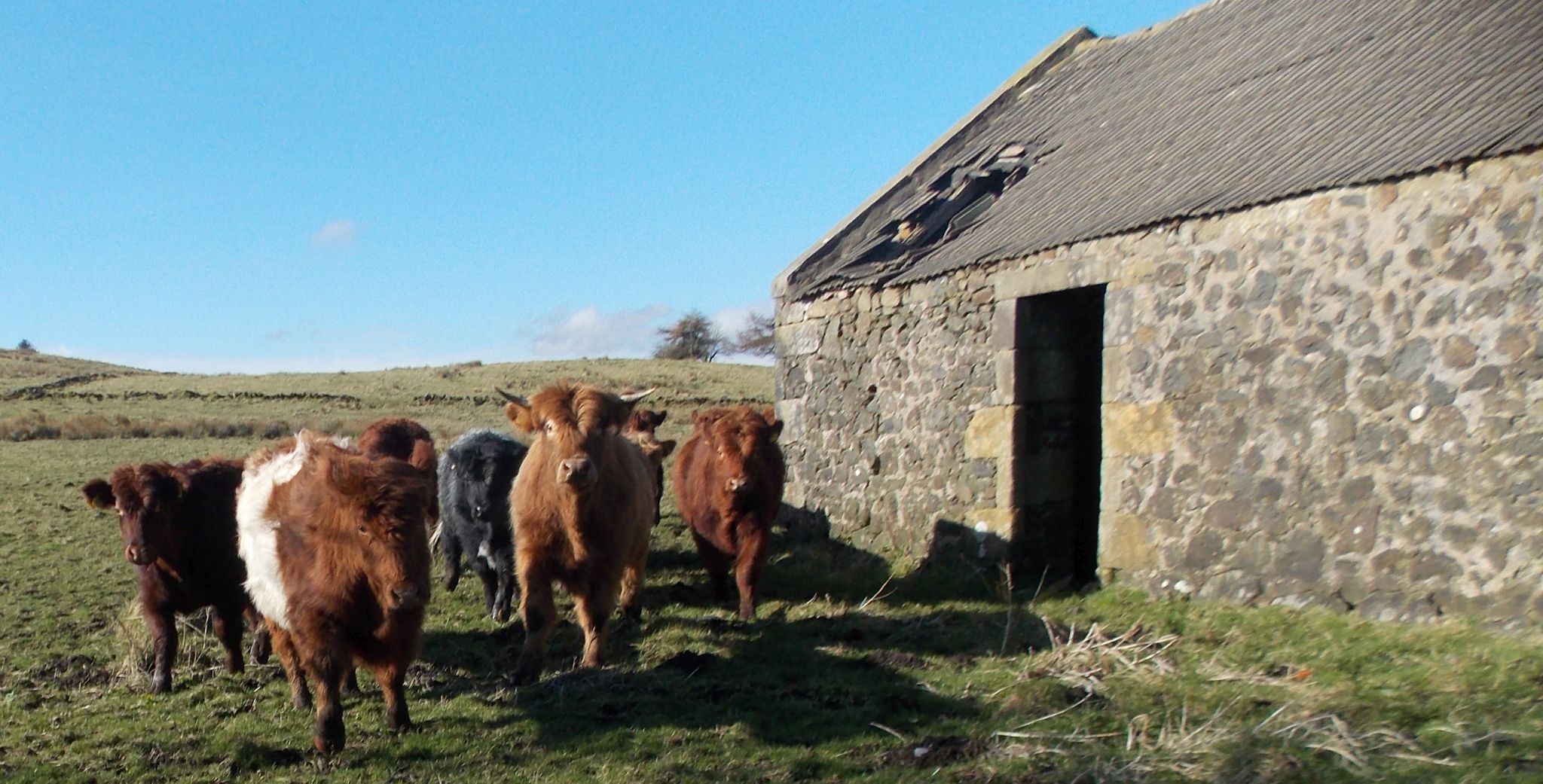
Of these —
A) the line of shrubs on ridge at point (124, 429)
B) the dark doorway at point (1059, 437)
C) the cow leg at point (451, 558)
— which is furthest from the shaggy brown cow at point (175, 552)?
the line of shrubs on ridge at point (124, 429)

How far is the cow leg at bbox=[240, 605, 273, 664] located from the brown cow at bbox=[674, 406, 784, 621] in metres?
3.49

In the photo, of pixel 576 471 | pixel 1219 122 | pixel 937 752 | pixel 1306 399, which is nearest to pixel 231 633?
pixel 576 471

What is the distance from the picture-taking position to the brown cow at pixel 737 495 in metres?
9.12

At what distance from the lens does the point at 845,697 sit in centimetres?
677

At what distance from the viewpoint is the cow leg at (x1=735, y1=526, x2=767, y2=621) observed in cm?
898

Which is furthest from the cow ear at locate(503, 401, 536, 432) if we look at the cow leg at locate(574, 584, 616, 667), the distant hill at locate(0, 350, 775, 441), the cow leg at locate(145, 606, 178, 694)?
the distant hill at locate(0, 350, 775, 441)

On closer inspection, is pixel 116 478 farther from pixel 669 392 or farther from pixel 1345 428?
pixel 669 392

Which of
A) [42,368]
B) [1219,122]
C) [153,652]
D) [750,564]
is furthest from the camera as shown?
[42,368]

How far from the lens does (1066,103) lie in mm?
12984

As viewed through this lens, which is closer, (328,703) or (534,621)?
(328,703)

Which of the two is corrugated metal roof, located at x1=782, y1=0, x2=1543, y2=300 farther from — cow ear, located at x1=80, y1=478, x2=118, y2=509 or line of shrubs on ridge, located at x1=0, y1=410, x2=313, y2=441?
line of shrubs on ridge, located at x1=0, y1=410, x2=313, y2=441

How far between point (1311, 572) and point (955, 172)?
6.50 metres

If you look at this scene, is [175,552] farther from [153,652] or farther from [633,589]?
[633,589]

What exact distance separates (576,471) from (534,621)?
1.12 m
